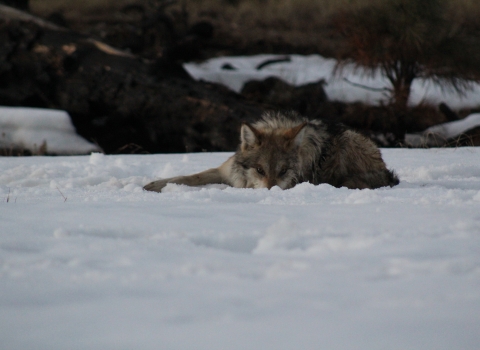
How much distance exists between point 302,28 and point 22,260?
18296 millimetres

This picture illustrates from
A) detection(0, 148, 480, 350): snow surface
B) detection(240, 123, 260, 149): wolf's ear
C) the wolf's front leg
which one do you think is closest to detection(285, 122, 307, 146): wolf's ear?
detection(240, 123, 260, 149): wolf's ear

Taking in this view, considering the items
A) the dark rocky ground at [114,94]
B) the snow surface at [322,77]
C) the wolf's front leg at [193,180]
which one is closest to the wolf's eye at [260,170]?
the wolf's front leg at [193,180]

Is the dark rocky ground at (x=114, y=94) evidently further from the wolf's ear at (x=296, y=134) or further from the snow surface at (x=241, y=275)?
the snow surface at (x=241, y=275)

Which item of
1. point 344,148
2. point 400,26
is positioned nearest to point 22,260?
point 344,148

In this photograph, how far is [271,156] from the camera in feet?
16.1

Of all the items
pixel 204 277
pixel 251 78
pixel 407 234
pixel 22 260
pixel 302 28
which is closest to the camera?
pixel 204 277

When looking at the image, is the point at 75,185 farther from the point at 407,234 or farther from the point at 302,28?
the point at 302,28

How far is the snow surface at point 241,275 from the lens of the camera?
1.68 m

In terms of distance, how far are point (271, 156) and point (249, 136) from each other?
1.16 ft

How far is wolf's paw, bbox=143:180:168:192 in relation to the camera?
15.9 ft

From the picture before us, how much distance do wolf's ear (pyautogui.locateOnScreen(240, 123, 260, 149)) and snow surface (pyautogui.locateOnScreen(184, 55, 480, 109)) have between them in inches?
255

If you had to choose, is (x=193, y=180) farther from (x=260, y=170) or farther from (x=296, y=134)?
(x=296, y=134)

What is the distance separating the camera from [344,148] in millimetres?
5312

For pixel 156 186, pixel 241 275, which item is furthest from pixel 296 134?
pixel 241 275
